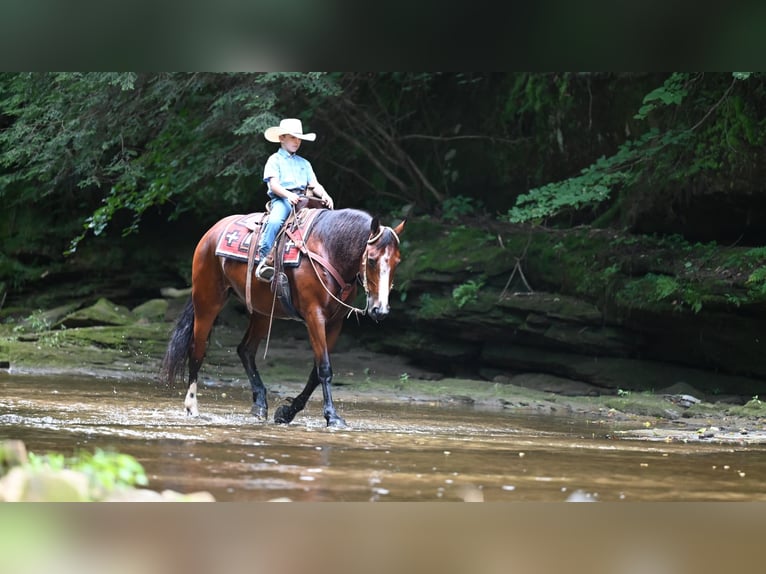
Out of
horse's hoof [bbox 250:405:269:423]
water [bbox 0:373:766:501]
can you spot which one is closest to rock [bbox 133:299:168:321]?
water [bbox 0:373:766:501]

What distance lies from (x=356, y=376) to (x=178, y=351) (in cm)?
327

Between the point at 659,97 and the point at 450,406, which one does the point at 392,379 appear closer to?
the point at 450,406

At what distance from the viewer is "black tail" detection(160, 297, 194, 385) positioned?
8023 millimetres

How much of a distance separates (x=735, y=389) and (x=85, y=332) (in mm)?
7508

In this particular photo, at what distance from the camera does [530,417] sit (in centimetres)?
847

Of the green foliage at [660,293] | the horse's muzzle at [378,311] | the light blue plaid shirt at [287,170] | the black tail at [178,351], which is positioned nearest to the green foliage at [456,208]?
the green foliage at [660,293]

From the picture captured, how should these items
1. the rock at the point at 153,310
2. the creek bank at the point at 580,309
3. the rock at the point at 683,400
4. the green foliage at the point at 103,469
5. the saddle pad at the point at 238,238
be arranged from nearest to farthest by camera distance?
the green foliage at the point at 103,469, the saddle pad at the point at 238,238, the rock at the point at 683,400, the creek bank at the point at 580,309, the rock at the point at 153,310

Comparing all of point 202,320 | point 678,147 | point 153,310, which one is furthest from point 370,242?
point 153,310

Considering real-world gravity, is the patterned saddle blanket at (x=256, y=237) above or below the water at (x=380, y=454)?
above

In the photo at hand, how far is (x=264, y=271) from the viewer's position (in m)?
7.23

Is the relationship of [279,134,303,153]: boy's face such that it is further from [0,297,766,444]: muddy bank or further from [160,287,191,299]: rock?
[160,287,191,299]: rock

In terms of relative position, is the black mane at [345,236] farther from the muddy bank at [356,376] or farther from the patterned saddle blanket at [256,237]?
the muddy bank at [356,376]

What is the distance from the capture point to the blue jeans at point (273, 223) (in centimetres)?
723

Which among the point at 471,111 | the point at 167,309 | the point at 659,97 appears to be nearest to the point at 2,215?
the point at 167,309
